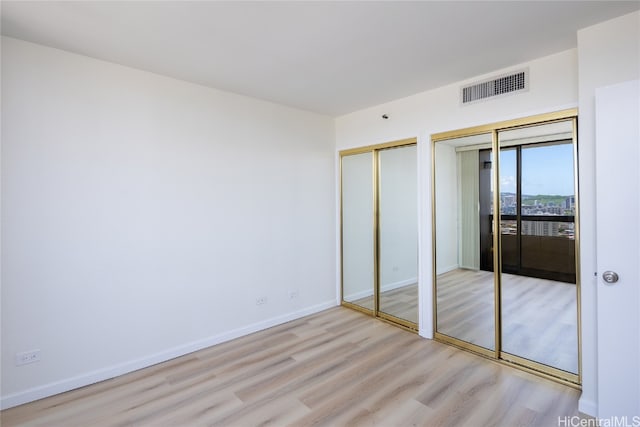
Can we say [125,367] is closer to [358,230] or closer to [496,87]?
[358,230]

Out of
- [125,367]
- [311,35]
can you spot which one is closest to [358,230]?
[311,35]

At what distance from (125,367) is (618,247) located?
4016 mm

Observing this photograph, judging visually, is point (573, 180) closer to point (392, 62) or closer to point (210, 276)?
point (392, 62)

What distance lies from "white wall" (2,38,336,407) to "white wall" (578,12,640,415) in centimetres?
298

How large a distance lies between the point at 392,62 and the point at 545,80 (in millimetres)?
1320

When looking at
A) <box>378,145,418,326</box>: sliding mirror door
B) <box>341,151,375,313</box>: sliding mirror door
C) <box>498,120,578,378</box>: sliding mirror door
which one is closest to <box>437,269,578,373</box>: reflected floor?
<box>498,120,578,378</box>: sliding mirror door

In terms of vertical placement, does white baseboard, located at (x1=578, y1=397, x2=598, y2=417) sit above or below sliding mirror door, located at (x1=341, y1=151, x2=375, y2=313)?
below

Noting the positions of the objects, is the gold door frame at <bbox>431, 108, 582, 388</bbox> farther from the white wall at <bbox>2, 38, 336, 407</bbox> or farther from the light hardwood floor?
the white wall at <bbox>2, 38, 336, 407</bbox>

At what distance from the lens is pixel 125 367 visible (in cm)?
288

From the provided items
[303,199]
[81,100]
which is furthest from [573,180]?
[81,100]

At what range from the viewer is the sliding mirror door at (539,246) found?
2.75 metres

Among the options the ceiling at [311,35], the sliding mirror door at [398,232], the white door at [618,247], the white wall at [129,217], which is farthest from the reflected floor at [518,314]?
the ceiling at [311,35]

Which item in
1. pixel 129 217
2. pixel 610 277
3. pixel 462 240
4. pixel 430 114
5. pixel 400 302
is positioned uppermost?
pixel 430 114

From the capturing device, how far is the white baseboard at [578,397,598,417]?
2.22 meters
